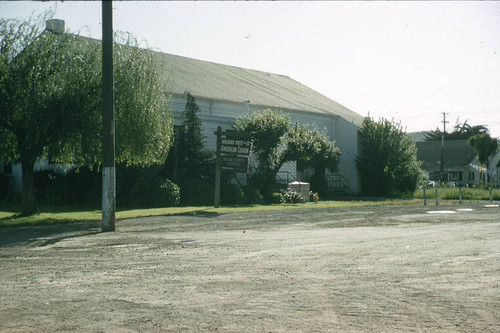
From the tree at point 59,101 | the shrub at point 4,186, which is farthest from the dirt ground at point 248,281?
the shrub at point 4,186

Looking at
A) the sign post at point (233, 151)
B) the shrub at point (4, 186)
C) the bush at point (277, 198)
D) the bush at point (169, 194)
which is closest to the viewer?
the bush at point (169, 194)

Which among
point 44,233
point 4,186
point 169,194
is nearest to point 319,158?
point 169,194

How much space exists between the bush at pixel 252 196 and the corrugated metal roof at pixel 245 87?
620cm

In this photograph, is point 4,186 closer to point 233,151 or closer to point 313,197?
point 233,151

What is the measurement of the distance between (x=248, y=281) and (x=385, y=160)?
3398 cm

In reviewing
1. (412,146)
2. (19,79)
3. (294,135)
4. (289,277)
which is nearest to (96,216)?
(19,79)

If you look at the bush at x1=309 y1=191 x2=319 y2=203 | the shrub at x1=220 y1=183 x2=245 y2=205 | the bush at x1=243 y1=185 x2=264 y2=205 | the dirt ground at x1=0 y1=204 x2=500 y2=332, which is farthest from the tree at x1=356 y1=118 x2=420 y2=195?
the dirt ground at x1=0 y1=204 x2=500 y2=332

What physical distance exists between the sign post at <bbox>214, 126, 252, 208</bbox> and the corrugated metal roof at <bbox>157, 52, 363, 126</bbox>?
5395 millimetres

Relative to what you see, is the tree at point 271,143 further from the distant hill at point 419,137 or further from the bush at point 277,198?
the distant hill at point 419,137

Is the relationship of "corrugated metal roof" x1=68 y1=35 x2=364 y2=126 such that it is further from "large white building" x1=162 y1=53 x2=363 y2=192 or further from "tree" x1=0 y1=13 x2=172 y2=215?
"tree" x1=0 y1=13 x2=172 y2=215

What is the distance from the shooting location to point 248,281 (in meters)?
7.23

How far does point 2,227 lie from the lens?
47.4 ft

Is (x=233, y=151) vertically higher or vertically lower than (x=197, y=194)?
higher

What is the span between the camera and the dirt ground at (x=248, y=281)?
5.31 meters
